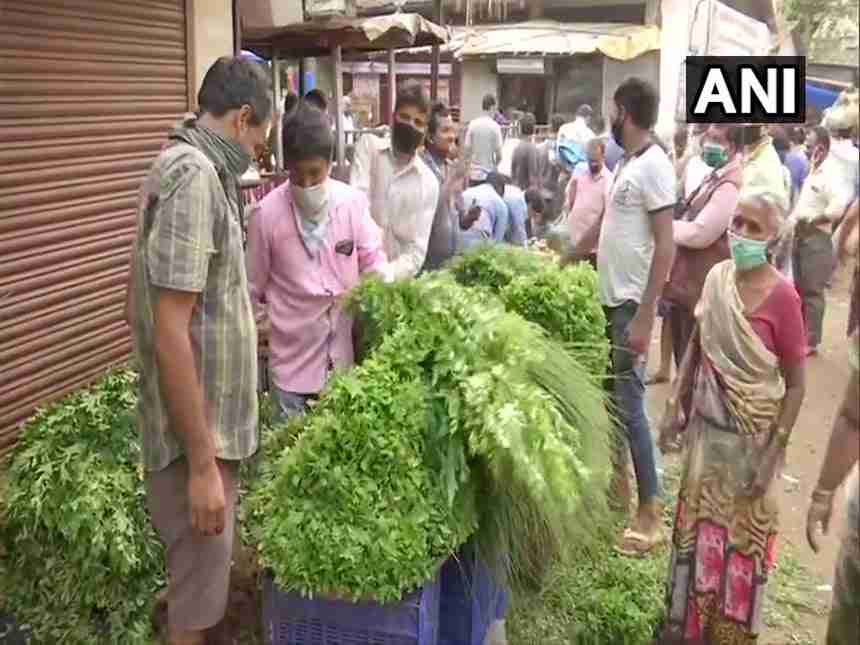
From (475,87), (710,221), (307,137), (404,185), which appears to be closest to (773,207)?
(710,221)

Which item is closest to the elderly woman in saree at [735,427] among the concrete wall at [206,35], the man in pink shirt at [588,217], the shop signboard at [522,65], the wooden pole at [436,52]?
the man in pink shirt at [588,217]

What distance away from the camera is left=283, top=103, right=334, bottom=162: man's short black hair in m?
3.17

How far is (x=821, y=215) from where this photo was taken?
1.95 m

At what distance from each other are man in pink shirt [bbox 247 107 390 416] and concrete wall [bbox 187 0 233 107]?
1.86m

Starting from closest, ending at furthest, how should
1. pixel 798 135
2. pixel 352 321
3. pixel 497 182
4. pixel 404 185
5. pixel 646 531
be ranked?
1. pixel 798 135
2. pixel 352 321
3. pixel 646 531
4. pixel 404 185
5. pixel 497 182

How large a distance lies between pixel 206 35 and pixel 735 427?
145 inches

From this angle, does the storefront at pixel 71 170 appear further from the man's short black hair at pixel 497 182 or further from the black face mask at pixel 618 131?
the man's short black hair at pixel 497 182

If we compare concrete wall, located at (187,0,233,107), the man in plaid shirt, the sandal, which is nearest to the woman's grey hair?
the man in plaid shirt

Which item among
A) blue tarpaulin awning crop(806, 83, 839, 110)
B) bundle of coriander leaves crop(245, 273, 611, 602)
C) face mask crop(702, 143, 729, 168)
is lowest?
bundle of coriander leaves crop(245, 273, 611, 602)

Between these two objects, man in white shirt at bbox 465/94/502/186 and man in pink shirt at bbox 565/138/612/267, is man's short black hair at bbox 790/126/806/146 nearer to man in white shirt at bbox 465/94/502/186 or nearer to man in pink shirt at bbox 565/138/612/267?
man in pink shirt at bbox 565/138/612/267

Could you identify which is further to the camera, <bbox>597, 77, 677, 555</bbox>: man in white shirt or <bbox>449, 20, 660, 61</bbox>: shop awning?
<bbox>449, 20, 660, 61</bbox>: shop awning

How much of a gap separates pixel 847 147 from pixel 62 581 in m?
2.49

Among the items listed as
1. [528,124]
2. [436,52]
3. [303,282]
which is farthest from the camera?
[528,124]

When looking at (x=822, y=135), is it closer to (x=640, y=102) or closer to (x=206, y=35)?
(x=640, y=102)
